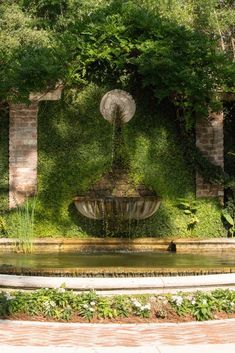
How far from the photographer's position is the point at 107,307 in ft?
18.6

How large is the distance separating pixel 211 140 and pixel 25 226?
4431 mm

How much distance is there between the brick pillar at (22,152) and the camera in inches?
486

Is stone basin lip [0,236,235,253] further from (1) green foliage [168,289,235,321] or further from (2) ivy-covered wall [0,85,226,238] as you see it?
(1) green foliage [168,289,235,321]

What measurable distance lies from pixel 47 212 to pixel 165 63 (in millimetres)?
3909

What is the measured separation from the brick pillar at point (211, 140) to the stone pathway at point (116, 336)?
23.5 ft

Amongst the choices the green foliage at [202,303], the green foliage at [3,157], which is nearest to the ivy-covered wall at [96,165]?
the green foliage at [3,157]

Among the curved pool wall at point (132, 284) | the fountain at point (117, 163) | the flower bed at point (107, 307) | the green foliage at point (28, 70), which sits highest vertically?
the green foliage at point (28, 70)

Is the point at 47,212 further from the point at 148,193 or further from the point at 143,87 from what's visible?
the point at 143,87

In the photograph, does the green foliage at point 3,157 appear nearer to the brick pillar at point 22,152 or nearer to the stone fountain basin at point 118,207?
the brick pillar at point 22,152

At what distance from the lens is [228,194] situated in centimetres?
1274

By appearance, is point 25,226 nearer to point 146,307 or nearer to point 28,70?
point 28,70

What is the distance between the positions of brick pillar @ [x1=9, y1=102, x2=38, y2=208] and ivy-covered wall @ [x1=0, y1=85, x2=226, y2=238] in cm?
16

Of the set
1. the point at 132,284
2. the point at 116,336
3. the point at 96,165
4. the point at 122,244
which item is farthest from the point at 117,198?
the point at 116,336

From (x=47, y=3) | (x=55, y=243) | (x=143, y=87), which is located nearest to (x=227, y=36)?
(x=47, y=3)
